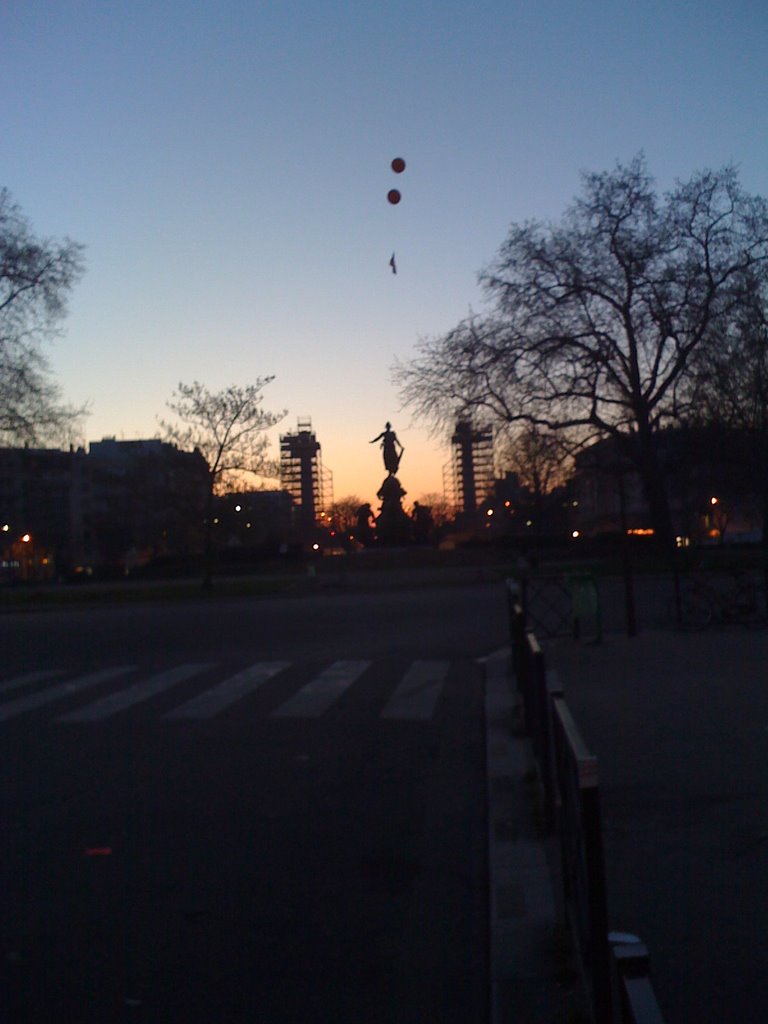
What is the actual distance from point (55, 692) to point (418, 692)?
16.5ft

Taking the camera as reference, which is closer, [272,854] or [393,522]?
[272,854]

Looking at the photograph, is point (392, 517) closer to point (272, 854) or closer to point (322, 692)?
point (322, 692)

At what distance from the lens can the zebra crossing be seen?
13.1 metres

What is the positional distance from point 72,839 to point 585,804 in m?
4.87

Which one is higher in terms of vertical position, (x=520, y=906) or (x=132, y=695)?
(x=132, y=695)

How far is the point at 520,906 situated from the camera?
5.92m

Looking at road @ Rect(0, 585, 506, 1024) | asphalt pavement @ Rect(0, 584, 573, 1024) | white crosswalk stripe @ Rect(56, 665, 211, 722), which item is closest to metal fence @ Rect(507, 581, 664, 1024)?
asphalt pavement @ Rect(0, 584, 573, 1024)

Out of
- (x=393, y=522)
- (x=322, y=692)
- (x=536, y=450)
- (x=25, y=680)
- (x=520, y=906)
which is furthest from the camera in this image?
(x=393, y=522)

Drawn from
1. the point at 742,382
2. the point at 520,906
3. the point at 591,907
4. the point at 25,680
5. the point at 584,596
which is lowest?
the point at 520,906

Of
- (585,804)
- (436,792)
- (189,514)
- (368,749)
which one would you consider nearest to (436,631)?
(368,749)

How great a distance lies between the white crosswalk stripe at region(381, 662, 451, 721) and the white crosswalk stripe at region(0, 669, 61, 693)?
18.3ft

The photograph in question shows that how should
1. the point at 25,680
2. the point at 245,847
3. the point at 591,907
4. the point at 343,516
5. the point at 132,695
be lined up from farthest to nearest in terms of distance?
the point at 343,516 → the point at 25,680 → the point at 132,695 → the point at 245,847 → the point at 591,907

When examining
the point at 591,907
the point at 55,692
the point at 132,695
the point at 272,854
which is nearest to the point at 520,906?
the point at 272,854

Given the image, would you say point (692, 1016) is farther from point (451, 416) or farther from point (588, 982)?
point (451, 416)
